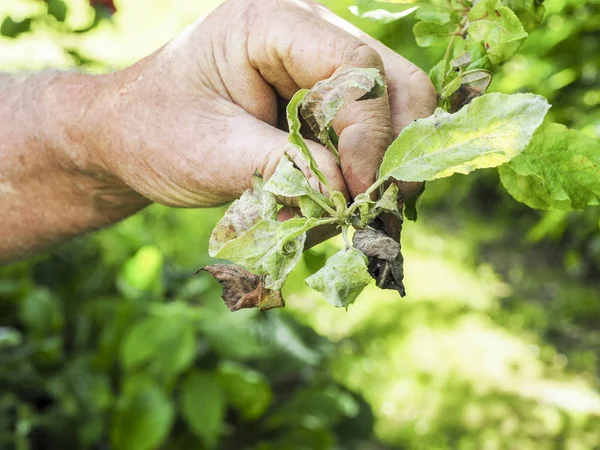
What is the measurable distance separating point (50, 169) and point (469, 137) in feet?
3.59

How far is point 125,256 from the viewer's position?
3145 mm

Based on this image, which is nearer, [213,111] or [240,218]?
[240,218]

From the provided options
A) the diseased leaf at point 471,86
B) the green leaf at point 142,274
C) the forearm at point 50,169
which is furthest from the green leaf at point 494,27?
the green leaf at point 142,274

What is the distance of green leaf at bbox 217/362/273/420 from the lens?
268cm

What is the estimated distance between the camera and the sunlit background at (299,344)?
2383 millimetres

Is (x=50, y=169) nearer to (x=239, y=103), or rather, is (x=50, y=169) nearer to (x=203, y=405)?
(x=239, y=103)

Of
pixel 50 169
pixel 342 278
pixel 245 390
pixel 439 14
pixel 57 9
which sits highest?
pixel 439 14

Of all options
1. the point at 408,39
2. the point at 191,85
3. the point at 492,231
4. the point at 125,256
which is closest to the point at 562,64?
the point at 408,39

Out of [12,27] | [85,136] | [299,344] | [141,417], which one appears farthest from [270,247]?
[299,344]

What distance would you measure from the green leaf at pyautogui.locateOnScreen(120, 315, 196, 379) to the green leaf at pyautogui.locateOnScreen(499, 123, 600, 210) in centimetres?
188

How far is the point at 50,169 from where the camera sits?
1.56m

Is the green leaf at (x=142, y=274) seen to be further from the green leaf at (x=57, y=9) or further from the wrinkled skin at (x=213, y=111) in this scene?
the wrinkled skin at (x=213, y=111)

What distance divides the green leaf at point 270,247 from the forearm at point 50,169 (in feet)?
2.30

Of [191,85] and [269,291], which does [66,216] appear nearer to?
[191,85]
